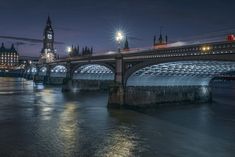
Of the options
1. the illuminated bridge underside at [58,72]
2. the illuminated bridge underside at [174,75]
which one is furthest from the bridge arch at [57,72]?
the illuminated bridge underside at [174,75]

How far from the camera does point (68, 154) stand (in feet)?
67.7

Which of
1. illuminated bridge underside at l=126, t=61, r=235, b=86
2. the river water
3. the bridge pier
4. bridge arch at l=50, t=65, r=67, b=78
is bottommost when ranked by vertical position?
the river water

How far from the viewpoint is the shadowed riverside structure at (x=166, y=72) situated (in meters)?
34.1

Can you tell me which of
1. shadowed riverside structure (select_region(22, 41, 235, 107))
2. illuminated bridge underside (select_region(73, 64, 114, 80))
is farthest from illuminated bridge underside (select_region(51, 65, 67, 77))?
shadowed riverside structure (select_region(22, 41, 235, 107))

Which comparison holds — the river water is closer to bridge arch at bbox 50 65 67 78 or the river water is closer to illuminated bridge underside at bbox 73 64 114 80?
illuminated bridge underside at bbox 73 64 114 80

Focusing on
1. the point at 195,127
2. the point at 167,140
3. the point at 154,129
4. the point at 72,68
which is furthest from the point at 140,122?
the point at 72,68

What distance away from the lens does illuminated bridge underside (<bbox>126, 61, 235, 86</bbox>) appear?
46.8 metres

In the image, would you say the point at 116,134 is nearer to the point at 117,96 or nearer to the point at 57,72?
the point at 117,96

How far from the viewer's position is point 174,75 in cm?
5369

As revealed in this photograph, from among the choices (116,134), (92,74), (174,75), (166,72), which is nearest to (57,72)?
(92,74)

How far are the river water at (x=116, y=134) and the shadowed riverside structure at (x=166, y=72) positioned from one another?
5.32m

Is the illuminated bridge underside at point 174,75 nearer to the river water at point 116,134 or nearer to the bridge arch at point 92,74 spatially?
the river water at point 116,134

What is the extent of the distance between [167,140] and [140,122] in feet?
27.7

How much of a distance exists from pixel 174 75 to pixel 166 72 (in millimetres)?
3721
